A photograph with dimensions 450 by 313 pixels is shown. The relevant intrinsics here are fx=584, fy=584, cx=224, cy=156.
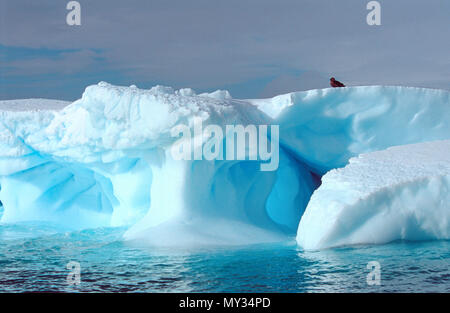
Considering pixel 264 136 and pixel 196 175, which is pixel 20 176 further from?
pixel 264 136

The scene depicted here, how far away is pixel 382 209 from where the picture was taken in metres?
7.07

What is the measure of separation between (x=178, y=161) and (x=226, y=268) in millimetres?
2748

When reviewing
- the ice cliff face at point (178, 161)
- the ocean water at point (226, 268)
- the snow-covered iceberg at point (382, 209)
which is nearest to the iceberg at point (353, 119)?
the ice cliff face at point (178, 161)

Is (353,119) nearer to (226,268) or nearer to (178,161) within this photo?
(178,161)

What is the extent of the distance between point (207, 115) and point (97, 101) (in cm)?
192

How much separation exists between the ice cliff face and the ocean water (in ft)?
3.02

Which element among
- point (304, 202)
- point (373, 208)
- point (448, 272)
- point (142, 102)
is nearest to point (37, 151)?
point (142, 102)

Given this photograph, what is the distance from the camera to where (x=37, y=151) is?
34.8ft

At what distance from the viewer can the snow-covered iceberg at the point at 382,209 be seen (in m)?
7.03

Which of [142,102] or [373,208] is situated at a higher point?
[142,102]

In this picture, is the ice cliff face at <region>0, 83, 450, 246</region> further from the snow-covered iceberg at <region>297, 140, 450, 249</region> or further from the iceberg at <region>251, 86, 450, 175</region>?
the snow-covered iceberg at <region>297, 140, 450, 249</region>

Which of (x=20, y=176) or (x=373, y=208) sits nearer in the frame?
(x=373, y=208)

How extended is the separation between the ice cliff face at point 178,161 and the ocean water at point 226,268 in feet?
3.02

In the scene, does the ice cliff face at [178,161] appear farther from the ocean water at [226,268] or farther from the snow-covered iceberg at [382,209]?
the snow-covered iceberg at [382,209]
